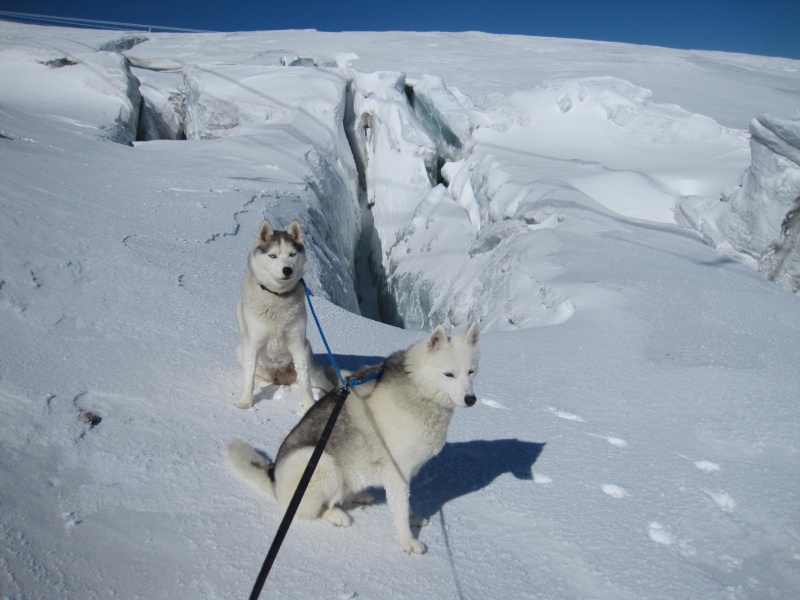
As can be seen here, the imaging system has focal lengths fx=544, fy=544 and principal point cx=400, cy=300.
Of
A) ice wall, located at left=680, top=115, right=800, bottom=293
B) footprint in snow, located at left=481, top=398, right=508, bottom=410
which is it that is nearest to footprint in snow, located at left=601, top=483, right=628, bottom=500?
footprint in snow, located at left=481, top=398, right=508, bottom=410

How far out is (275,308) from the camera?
310 centimetres

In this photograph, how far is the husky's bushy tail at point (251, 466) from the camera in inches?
92.1

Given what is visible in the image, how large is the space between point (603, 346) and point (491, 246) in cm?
531

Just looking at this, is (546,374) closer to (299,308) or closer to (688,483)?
(688,483)

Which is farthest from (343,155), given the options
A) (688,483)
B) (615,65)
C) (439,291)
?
(615,65)

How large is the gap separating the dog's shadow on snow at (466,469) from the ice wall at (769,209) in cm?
653

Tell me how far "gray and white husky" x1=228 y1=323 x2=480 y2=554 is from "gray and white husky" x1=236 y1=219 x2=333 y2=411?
0.97 m

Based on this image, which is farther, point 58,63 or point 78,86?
point 58,63

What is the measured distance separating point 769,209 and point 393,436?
7699 mm

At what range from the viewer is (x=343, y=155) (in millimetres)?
13312

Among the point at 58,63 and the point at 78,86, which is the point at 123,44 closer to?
the point at 58,63

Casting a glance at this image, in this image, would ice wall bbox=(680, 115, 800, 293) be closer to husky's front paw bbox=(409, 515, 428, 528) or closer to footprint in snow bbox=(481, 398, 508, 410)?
footprint in snow bbox=(481, 398, 508, 410)

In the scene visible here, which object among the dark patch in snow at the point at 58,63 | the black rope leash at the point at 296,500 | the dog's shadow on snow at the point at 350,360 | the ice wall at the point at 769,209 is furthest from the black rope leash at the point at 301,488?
the dark patch in snow at the point at 58,63

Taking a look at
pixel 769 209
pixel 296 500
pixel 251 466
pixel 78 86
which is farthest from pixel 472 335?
pixel 78 86
